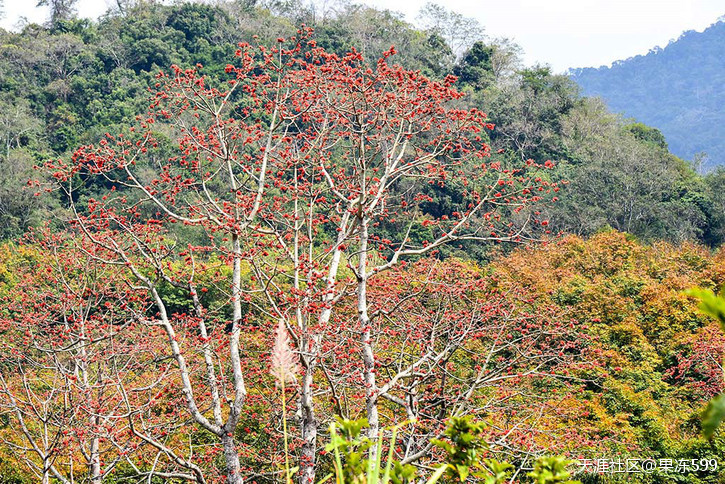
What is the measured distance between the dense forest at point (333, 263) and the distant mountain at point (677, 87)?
46.2m

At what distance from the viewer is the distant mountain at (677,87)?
78562 mm

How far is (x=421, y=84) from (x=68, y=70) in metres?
31.9

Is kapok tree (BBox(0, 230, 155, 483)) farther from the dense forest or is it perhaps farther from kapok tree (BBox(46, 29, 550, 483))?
kapok tree (BBox(46, 29, 550, 483))

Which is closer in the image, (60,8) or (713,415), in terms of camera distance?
(713,415)

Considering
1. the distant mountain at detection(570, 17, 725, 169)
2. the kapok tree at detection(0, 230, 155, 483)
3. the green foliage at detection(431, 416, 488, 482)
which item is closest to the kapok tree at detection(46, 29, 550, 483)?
the kapok tree at detection(0, 230, 155, 483)

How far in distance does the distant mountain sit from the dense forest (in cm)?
4616

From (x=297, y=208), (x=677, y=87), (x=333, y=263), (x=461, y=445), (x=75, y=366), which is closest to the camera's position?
(x=461, y=445)

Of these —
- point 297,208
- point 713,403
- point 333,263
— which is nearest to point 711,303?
point 713,403

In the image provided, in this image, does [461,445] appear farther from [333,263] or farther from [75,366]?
[75,366]

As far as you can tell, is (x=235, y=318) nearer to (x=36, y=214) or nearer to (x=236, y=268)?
(x=236, y=268)

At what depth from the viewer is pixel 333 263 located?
599cm

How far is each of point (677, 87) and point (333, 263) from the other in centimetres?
9528

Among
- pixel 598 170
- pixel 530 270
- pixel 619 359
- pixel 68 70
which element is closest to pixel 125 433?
pixel 619 359

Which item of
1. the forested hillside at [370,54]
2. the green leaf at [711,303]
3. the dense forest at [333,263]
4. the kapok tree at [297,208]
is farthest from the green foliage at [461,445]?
the forested hillside at [370,54]
